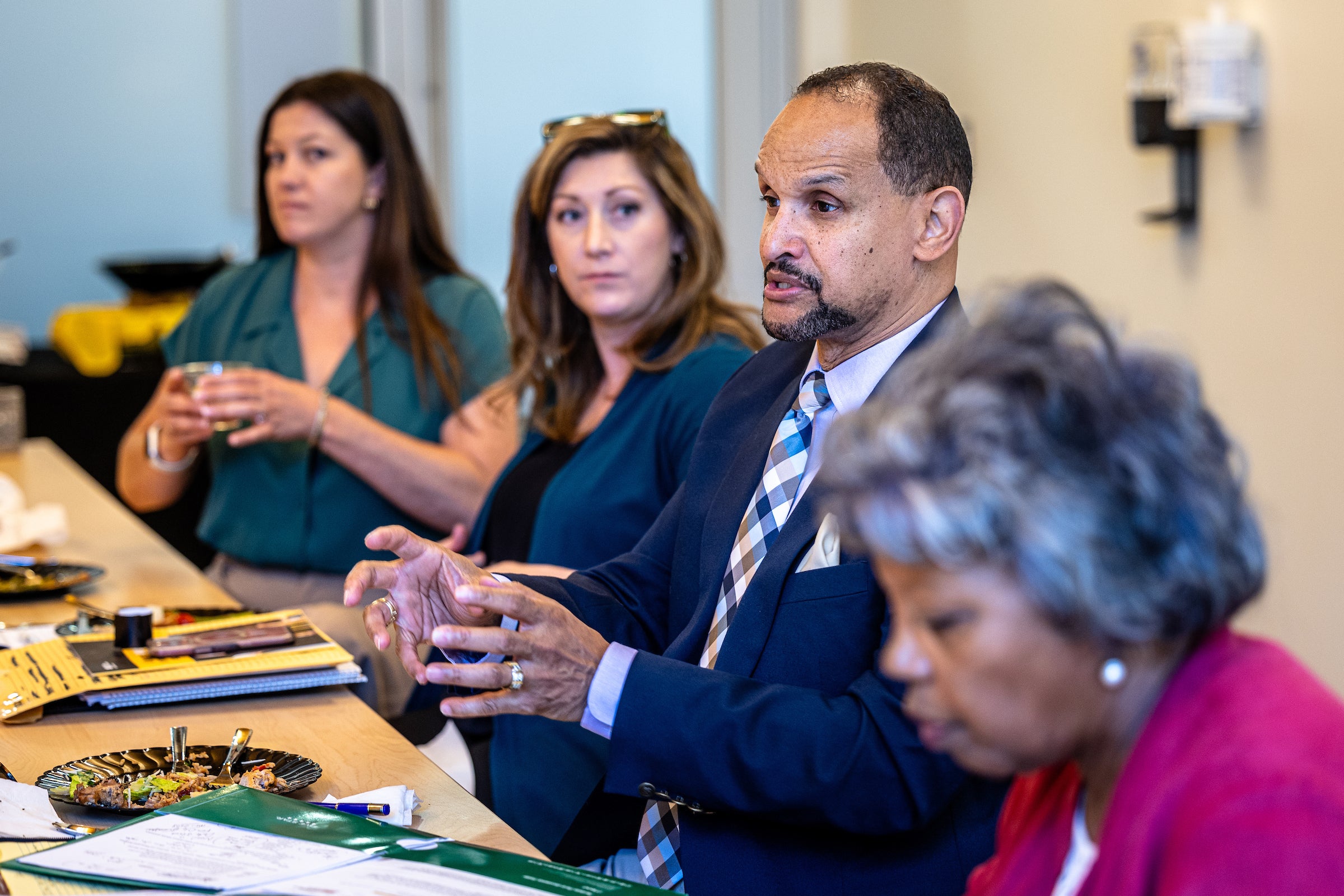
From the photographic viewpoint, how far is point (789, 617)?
4.47 ft

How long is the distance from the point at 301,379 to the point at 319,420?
0.89ft

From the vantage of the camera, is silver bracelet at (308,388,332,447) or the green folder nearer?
the green folder

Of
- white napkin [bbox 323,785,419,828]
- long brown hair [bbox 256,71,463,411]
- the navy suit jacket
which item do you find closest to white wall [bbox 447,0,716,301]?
long brown hair [bbox 256,71,463,411]

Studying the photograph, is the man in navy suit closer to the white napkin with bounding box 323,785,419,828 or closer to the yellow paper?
the white napkin with bounding box 323,785,419,828

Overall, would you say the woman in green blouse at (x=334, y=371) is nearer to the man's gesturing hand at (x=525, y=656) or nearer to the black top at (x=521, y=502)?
the black top at (x=521, y=502)

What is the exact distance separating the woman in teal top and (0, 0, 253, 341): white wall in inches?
174

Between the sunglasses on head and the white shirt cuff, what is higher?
the sunglasses on head

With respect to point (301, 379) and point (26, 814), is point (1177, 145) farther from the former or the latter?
point (26, 814)

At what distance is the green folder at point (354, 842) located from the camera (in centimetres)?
106

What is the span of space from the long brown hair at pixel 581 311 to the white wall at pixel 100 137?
4431 millimetres

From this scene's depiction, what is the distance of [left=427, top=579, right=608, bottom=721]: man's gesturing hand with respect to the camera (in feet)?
4.12

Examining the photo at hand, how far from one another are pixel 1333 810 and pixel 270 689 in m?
1.31

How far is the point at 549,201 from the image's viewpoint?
7.54 feet

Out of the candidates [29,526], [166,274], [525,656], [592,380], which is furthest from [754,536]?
[166,274]
